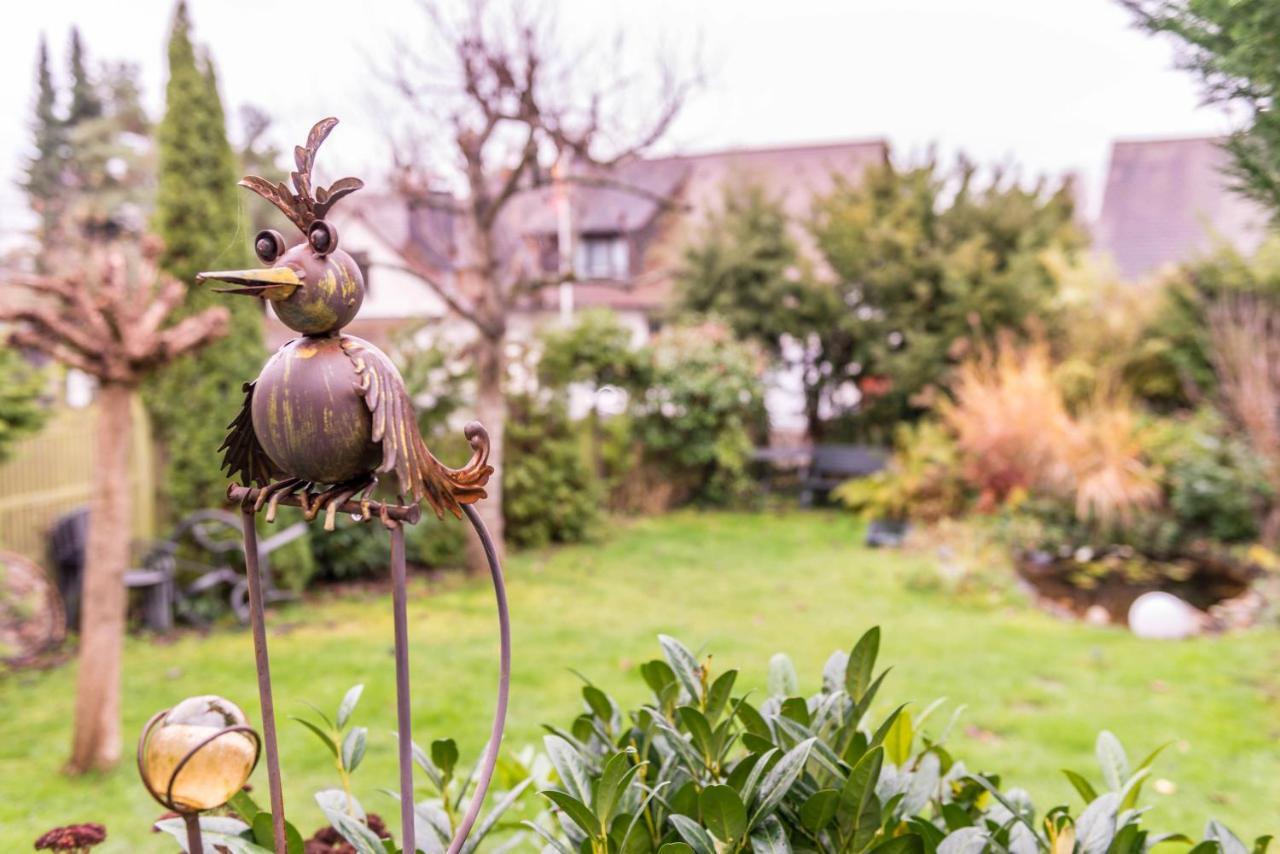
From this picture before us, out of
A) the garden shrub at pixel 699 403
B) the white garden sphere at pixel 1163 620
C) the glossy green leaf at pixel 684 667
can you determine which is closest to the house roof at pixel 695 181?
the garden shrub at pixel 699 403

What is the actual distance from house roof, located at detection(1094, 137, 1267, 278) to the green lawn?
20072 millimetres

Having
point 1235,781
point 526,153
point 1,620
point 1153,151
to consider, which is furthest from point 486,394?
point 1153,151

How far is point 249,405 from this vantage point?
4.00 ft

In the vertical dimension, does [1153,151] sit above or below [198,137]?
above

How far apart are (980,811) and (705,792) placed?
0.82 metres

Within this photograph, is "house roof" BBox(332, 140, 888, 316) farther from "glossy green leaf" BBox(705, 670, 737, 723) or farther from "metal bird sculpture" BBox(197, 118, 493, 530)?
"metal bird sculpture" BBox(197, 118, 493, 530)

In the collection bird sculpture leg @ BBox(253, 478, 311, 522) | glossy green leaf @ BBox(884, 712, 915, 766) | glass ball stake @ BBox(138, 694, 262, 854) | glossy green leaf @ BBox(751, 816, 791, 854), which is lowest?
glossy green leaf @ BBox(884, 712, 915, 766)

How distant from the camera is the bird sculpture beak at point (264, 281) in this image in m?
1.03

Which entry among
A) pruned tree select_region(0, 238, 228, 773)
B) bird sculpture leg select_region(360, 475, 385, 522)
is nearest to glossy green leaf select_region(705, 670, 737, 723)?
bird sculpture leg select_region(360, 475, 385, 522)

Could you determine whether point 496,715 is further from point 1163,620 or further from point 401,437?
point 1163,620

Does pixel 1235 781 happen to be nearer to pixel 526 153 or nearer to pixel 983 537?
pixel 983 537

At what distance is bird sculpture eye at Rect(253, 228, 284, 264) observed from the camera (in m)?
1.09

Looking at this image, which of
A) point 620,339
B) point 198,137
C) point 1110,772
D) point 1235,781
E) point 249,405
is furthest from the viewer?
point 620,339

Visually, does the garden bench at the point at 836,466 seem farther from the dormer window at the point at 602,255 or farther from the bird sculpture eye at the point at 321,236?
the bird sculpture eye at the point at 321,236
